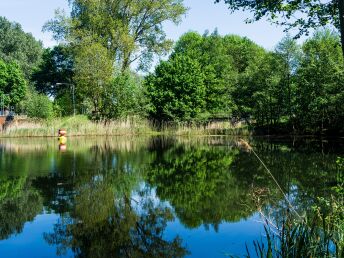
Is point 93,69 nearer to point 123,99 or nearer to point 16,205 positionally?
point 123,99

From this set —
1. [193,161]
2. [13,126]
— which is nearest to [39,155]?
[193,161]

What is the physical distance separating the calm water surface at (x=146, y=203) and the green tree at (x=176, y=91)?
22.3 metres

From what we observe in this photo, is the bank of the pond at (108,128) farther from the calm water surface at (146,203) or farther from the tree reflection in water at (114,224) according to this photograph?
the tree reflection in water at (114,224)

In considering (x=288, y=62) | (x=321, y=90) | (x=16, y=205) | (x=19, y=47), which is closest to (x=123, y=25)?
(x=288, y=62)

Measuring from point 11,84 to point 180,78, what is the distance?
96.1ft

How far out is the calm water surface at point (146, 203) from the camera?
6613 mm

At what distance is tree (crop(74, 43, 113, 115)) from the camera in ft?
128

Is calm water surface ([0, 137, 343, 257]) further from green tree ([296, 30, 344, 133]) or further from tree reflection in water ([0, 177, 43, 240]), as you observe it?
green tree ([296, 30, 344, 133])

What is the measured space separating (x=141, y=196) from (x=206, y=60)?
38288 millimetres

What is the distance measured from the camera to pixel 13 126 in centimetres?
3634

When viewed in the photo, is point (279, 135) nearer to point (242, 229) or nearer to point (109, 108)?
point (109, 108)

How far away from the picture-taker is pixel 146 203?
945cm

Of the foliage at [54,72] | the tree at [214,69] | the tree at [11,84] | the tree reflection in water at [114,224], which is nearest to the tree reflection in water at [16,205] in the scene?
the tree reflection in water at [114,224]

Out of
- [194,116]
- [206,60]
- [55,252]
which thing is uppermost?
[206,60]
